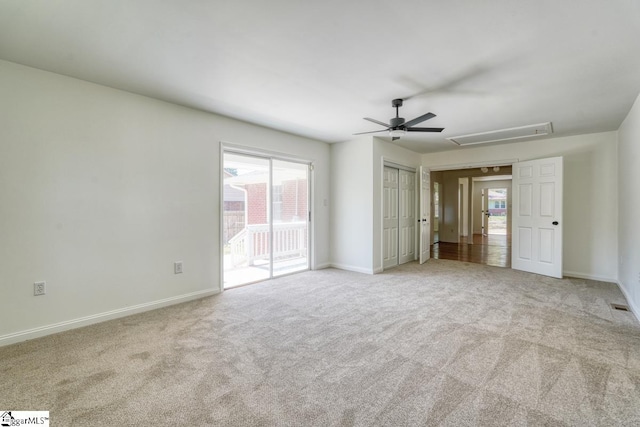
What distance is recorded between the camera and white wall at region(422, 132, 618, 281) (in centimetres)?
483

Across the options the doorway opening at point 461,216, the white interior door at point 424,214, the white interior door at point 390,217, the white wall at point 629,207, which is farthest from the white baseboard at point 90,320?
the doorway opening at point 461,216

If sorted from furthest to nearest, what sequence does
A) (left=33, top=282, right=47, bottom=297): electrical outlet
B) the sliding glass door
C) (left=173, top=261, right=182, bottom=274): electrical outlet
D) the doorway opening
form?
the doorway opening
the sliding glass door
(left=173, top=261, right=182, bottom=274): electrical outlet
(left=33, top=282, right=47, bottom=297): electrical outlet

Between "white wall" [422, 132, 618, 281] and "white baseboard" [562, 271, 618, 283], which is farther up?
"white wall" [422, 132, 618, 281]

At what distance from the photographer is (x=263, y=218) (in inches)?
195

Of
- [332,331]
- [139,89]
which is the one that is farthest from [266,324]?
[139,89]

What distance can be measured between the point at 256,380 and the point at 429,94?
129 inches

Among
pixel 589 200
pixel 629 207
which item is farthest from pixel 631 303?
pixel 589 200

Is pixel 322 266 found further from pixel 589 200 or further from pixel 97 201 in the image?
pixel 589 200

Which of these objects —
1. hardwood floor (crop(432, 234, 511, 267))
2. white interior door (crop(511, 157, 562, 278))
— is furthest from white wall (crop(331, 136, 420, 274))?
hardwood floor (crop(432, 234, 511, 267))

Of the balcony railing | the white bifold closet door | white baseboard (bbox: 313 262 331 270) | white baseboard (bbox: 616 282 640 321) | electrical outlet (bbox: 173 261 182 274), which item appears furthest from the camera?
the white bifold closet door

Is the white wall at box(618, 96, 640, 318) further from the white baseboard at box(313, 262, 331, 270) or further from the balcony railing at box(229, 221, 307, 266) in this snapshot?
the balcony railing at box(229, 221, 307, 266)

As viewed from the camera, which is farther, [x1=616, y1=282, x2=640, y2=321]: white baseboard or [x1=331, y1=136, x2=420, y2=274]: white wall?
[x1=331, y1=136, x2=420, y2=274]: white wall

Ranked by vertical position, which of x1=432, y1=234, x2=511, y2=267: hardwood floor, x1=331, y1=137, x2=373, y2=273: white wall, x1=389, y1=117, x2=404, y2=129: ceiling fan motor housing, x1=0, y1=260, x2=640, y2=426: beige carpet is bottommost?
x1=0, y1=260, x2=640, y2=426: beige carpet

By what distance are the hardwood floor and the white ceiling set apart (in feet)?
11.8
